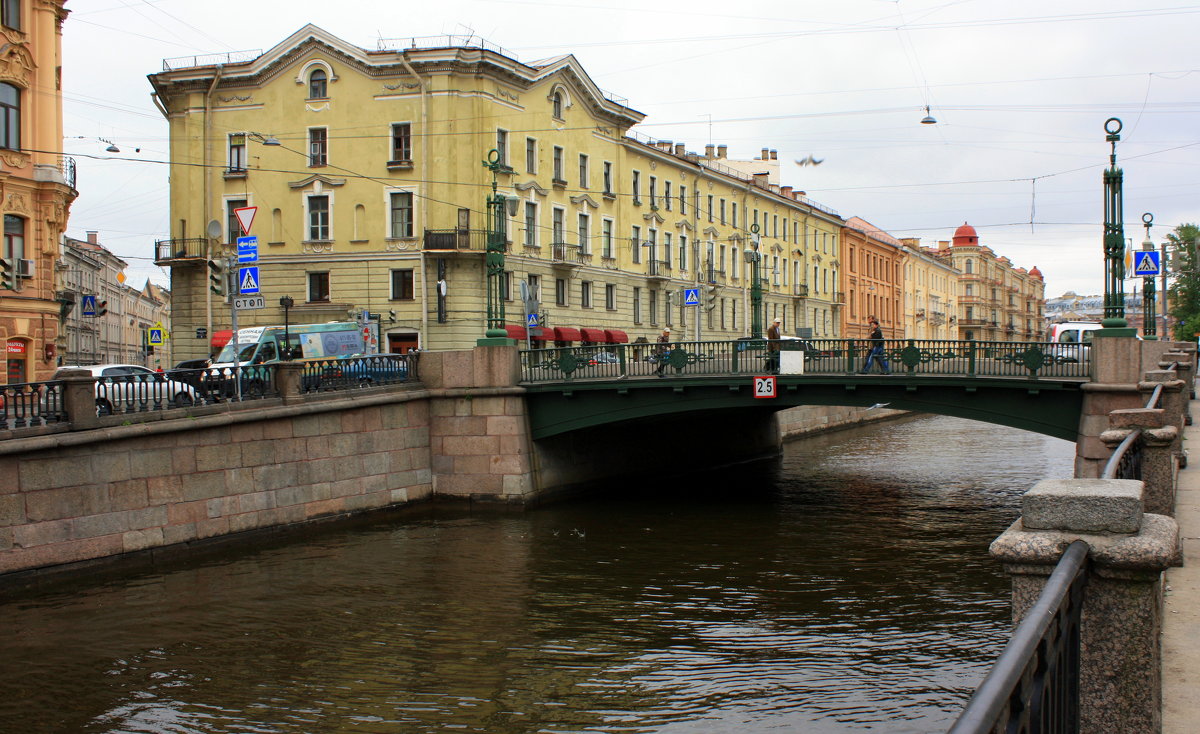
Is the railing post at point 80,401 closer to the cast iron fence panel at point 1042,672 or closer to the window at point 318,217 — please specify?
the cast iron fence panel at point 1042,672

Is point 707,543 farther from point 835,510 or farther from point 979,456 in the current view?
point 979,456

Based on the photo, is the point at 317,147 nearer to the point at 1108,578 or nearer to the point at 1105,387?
the point at 1105,387

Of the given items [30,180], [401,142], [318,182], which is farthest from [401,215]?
[30,180]

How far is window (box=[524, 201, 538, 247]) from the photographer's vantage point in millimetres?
42469

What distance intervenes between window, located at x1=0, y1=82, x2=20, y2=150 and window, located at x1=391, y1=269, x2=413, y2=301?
13.8 metres

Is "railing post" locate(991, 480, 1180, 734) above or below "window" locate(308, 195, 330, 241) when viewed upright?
below

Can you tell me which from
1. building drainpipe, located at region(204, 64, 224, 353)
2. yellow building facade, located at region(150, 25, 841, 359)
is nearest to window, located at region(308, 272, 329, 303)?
yellow building facade, located at region(150, 25, 841, 359)

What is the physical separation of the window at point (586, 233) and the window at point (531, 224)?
3313 millimetres

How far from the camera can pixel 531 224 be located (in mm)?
42781

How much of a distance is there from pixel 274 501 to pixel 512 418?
592 centimetres

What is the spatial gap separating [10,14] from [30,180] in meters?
4.20

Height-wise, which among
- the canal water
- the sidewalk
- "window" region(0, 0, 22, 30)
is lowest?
the canal water

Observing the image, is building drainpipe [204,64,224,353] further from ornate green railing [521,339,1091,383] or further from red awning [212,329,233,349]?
ornate green railing [521,339,1091,383]

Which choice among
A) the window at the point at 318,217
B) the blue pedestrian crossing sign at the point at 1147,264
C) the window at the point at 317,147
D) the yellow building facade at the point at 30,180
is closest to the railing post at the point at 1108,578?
the blue pedestrian crossing sign at the point at 1147,264
